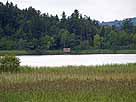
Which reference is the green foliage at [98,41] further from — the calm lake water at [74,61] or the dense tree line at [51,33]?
the calm lake water at [74,61]

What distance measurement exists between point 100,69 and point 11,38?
10133 centimetres

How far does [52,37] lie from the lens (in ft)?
447

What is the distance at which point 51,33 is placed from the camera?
481 ft

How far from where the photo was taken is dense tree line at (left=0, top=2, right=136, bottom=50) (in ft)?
436

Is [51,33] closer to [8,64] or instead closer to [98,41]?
[98,41]

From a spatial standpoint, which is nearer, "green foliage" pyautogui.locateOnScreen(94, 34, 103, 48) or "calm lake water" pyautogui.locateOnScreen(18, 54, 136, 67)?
"calm lake water" pyautogui.locateOnScreen(18, 54, 136, 67)

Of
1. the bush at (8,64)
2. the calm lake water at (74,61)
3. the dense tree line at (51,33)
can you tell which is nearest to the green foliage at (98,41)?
the dense tree line at (51,33)

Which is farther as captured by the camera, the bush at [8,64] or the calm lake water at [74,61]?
the calm lake water at [74,61]

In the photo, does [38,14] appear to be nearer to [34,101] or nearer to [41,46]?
[41,46]

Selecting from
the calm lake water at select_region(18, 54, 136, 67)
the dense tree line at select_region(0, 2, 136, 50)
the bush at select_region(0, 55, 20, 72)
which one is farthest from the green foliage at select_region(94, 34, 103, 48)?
the bush at select_region(0, 55, 20, 72)

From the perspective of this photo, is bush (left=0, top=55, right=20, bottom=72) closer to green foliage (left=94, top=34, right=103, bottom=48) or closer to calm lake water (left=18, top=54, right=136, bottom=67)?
calm lake water (left=18, top=54, right=136, bottom=67)

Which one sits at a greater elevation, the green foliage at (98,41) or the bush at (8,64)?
the green foliage at (98,41)

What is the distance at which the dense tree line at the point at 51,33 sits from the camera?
13288cm

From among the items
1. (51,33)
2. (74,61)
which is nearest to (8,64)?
(74,61)
